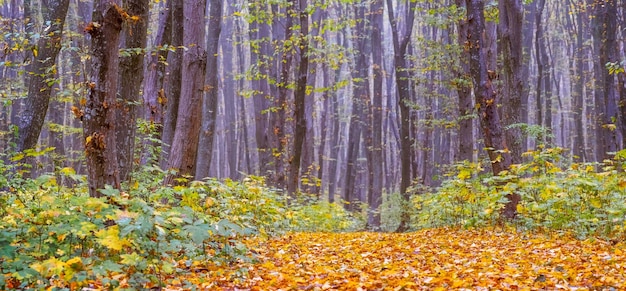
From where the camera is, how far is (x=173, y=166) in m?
9.00

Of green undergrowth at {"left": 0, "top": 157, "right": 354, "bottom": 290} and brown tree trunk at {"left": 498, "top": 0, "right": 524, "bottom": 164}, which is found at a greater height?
brown tree trunk at {"left": 498, "top": 0, "right": 524, "bottom": 164}

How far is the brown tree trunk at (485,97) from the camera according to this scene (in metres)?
10.4

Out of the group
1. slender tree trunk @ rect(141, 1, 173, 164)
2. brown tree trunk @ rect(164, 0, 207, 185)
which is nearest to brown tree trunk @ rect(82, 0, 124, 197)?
brown tree trunk @ rect(164, 0, 207, 185)

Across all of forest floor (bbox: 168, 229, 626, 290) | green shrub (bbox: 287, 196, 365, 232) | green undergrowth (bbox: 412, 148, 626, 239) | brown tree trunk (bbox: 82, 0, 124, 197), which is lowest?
green shrub (bbox: 287, 196, 365, 232)

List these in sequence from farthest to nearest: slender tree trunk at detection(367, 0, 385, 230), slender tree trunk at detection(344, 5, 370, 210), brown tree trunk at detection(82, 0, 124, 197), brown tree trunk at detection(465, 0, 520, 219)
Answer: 1. slender tree trunk at detection(344, 5, 370, 210)
2. slender tree trunk at detection(367, 0, 385, 230)
3. brown tree trunk at detection(465, 0, 520, 219)
4. brown tree trunk at detection(82, 0, 124, 197)

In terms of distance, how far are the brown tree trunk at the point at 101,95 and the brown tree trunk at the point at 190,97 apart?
3.36 meters

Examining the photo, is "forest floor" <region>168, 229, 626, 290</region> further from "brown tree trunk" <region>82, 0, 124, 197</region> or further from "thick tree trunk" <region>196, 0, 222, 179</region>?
"thick tree trunk" <region>196, 0, 222, 179</region>

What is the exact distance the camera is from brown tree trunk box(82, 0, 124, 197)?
5.46 metres

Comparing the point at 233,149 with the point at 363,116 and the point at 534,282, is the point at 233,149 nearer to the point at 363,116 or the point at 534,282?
the point at 363,116

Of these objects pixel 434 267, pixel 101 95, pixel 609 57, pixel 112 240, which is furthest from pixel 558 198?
pixel 112 240

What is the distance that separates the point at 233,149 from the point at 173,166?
69.7ft

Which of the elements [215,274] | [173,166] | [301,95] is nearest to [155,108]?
[173,166]

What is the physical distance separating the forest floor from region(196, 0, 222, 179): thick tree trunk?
6.67m

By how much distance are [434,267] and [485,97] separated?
5.45m
